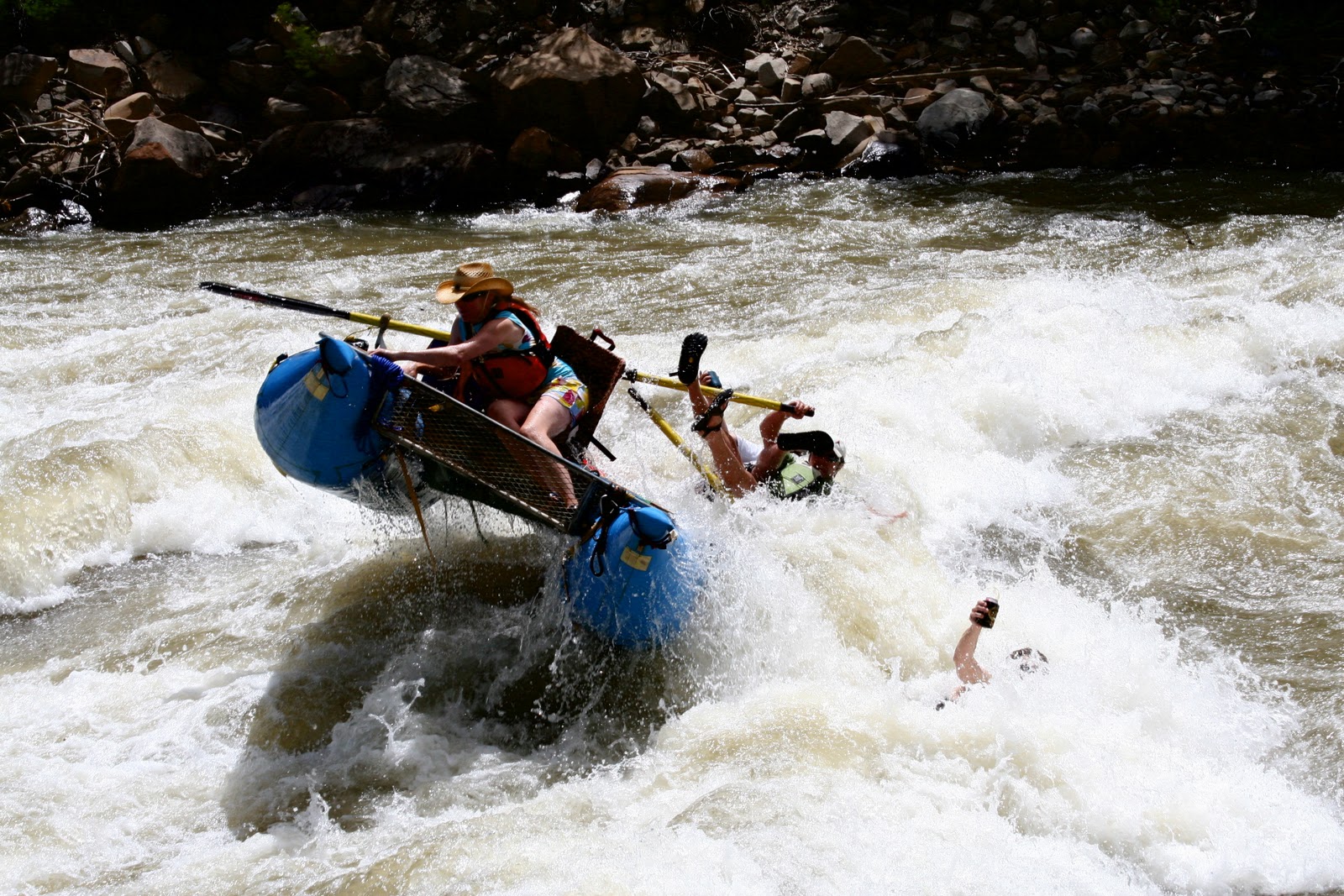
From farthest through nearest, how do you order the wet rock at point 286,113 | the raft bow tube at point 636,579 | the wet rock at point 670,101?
1. the wet rock at point 286,113
2. the wet rock at point 670,101
3. the raft bow tube at point 636,579

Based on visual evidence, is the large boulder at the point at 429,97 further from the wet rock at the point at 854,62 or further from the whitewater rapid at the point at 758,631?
the whitewater rapid at the point at 758,631

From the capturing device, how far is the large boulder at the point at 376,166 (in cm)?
1241

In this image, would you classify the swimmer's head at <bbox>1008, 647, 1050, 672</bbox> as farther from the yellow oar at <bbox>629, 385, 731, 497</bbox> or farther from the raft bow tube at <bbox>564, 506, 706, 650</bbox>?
the yellow oar at <bbox>629, 385, 731, 497</bbox>

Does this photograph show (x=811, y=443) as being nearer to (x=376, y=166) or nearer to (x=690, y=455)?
(x=690, y=455)

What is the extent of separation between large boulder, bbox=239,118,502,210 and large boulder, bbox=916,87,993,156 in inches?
202

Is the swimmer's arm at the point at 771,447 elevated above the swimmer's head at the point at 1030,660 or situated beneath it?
elevated above

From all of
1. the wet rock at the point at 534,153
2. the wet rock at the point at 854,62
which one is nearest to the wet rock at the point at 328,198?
the wet rock at the point at 534,153

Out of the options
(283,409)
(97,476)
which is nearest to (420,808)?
(283,409)

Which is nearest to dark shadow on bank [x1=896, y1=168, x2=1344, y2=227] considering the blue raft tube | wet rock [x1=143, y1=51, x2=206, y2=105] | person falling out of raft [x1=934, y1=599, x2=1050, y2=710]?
person falling out of raft [x1=934, y1=599, x2=1050, y2=710]

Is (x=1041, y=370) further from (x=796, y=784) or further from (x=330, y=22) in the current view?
(x=330, y=22)

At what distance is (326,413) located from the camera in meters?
4.14

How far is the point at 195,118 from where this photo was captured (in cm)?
1359

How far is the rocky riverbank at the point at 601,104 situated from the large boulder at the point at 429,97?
3 cm

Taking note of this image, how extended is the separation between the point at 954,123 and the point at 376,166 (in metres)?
6.84
